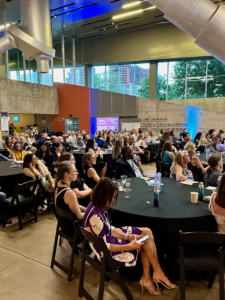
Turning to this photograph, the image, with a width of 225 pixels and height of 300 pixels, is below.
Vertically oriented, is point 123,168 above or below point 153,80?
below

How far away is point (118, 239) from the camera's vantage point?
238 centimetres

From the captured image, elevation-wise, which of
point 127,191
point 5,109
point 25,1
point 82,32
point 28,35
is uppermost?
point 82,32

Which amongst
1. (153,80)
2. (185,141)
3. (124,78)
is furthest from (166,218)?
(124,78)

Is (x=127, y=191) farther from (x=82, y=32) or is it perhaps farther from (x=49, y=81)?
(x=82, y=32)

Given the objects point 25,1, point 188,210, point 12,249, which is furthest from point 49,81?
point 188,210

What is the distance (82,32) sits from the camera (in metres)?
17.0

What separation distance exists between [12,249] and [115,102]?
1472cm

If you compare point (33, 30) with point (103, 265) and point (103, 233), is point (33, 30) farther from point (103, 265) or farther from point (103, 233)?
point (103, 265)

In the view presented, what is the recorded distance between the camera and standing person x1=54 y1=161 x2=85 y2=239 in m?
2.60

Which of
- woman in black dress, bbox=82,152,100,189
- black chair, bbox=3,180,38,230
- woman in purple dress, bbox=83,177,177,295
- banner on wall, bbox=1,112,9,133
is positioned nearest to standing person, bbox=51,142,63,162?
black chair, bbox=3,180,38,230

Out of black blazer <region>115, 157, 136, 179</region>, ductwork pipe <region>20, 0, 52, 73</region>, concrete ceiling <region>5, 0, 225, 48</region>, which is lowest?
black blazer <region>115, 157, 136, 179</region>

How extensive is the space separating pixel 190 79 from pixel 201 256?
17017 millimetres

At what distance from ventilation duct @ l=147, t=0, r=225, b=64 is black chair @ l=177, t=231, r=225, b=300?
2.37m

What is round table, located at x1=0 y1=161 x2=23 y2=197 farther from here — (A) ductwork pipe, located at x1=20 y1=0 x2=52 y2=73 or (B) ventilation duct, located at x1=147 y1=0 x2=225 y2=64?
(B) ventilation duct, located at x1=147 y1=0 x2=225 y2=64
